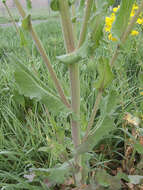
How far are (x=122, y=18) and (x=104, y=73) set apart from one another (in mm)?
136

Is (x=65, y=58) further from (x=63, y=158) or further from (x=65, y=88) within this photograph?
(x=63, y=158)

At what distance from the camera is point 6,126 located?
3.70 feet

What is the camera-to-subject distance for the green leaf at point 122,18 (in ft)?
1.56

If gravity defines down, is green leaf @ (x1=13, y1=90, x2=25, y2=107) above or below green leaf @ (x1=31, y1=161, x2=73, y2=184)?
above

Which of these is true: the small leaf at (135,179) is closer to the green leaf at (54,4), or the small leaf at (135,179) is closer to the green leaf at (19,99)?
the green leaf at (54,4)

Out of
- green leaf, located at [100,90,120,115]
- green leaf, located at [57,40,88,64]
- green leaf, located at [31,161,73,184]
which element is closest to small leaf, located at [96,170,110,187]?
green leaf, located at [31,161,73,184]

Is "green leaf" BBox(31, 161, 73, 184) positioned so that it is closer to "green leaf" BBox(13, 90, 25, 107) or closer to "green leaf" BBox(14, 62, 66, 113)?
"green leaf" BBox(14, 62, 66, 113)

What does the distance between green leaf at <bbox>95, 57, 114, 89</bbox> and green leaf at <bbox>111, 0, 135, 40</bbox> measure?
0.22 feet

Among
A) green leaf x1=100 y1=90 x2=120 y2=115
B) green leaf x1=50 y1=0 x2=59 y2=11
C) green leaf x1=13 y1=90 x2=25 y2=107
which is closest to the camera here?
green leaf x1=50 y1=0 x2=59 y2=11

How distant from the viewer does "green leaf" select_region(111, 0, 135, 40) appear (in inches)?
18.8

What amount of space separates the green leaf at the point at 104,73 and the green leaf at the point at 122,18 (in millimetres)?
67

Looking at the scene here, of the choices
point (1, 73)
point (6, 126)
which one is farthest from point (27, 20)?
point (1, 73)

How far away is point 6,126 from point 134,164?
68 centimetres

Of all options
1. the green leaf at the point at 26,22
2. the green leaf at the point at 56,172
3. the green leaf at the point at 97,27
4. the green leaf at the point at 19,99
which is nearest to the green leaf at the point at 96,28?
the green leaf at the point at 97,27
